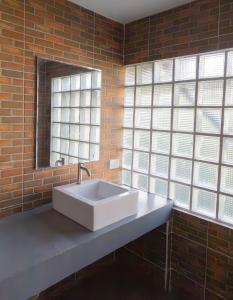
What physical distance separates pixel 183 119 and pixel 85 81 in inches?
37.9

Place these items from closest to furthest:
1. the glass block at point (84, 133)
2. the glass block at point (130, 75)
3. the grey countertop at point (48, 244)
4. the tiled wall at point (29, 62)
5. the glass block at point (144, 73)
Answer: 1. the grey countertop at point (48, 244)
2. the tiled wall at point (29, 62)
3. the glass block at point (84, 133)
4. the glass block at point (144, 73)
5. the glass block at point (130, 75)

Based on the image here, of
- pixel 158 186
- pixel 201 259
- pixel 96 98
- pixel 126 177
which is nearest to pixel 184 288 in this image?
pixel 201 259

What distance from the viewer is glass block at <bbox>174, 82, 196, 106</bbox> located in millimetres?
2166

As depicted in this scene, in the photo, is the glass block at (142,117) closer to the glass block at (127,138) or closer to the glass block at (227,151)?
the glass block at (127,138)

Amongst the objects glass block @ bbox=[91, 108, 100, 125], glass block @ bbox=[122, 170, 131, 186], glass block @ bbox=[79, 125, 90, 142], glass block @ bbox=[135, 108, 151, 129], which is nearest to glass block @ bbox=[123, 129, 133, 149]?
glass block @ bbox=[135, 108, 151, 129]

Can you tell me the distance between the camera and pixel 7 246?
151 centimetres

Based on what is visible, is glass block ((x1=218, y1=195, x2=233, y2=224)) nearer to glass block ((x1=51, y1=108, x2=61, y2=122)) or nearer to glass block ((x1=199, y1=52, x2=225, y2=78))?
glass block ((x1=199, y1=52, x2=225, y2=78))

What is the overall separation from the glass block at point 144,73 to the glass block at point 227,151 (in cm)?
96

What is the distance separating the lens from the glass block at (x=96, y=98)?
2411mm

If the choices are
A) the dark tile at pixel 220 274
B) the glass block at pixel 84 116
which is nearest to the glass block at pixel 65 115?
the glass block at pixel 84 116

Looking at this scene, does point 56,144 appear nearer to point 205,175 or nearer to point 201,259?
point 205,175

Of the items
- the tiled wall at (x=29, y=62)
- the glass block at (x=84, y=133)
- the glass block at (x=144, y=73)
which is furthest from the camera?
the glass block at (x=144, y=73)

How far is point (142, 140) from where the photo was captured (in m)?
2.58

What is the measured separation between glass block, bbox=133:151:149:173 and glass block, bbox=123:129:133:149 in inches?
5.3
